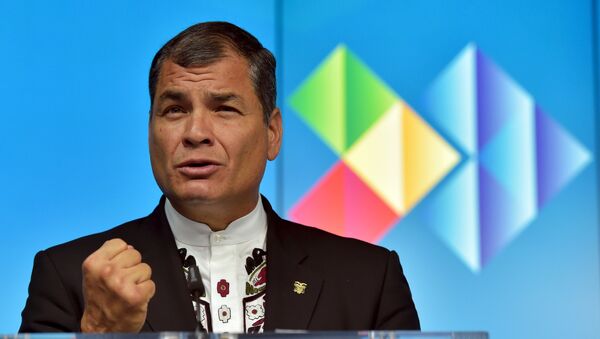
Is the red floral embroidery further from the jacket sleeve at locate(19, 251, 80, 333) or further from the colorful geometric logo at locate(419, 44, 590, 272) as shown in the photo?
the colorful geometric logo at locate(419, 44, 590, 272)

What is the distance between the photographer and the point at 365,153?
12.9 ft

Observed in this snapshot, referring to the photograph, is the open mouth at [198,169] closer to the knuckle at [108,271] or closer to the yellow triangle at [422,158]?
the knuckle at [108,271]

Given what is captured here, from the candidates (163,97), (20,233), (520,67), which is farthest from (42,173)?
(520,67)

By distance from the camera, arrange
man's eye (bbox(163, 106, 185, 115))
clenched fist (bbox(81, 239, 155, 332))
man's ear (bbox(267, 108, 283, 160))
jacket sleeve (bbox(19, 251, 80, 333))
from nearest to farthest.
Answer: clenched fist (bbox(81, 239, 155, 332)) < jacket sleeve (bbox(19, 251, 80, 333)) < man's eye (bbox(163, 106, 185, 115)) < man's ear (bbox(267, 108, 283, 160))

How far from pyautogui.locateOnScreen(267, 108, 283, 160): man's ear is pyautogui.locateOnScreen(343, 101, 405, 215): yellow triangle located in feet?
4.34

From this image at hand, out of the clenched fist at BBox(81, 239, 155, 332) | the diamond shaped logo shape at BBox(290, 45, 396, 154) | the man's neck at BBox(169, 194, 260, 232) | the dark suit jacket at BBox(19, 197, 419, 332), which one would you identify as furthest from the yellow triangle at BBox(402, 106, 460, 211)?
the clenched fist at BBox(81, 239, 155, 332)

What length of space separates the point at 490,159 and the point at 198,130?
1.85 metres

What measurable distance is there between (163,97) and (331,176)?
1634 millimetres

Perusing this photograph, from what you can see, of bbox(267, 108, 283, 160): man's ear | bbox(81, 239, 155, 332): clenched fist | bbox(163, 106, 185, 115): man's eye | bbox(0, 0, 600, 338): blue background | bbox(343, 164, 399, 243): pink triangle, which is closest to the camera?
bbox(81, 239, 155, 332): clenched fist

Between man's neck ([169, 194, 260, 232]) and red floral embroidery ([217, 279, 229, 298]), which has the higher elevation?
man's neck ([169, 194, 260, 232])

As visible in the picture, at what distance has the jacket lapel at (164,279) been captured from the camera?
2.24 metres

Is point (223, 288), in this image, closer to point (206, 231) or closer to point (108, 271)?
point (206, 231)

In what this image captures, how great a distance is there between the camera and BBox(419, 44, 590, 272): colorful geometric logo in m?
3.89

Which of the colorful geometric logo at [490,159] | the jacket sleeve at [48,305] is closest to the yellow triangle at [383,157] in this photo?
the colorful geometric logo at [490,159]
